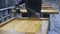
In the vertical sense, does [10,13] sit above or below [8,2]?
below

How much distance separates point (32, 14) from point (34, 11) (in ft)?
0.27

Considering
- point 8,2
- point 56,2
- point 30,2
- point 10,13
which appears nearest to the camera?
point 30,2

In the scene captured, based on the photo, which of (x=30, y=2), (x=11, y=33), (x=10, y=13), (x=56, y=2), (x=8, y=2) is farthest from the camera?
(x=56, y=2)

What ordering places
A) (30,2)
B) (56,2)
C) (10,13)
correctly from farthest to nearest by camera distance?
(56,2) → (10,13) → (30,2)

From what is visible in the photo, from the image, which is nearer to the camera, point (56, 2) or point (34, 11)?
point (34, 11)

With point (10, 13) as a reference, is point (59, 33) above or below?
below

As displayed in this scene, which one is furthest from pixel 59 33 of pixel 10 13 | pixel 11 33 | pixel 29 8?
pixel 11 33

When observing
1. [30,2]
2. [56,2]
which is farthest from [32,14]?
[56,2]

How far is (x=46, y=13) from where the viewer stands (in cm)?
337

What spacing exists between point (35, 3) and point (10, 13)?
1353mm

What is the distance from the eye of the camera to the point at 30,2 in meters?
2.26

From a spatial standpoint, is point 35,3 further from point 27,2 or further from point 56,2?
point 56,2

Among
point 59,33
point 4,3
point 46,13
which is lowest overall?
point 59,33

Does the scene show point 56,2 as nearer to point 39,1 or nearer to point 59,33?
point 59,33
